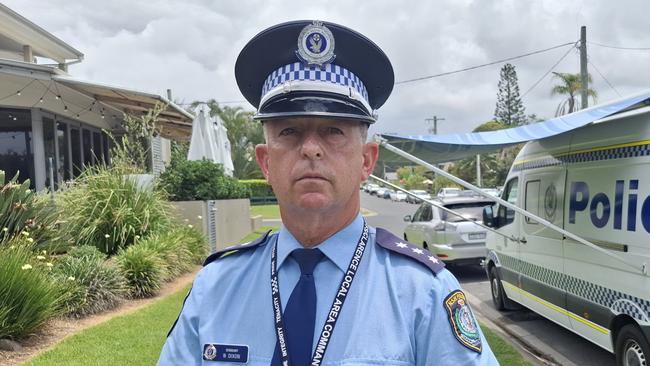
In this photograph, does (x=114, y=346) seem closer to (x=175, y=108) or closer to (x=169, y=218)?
(x=169, y=218)

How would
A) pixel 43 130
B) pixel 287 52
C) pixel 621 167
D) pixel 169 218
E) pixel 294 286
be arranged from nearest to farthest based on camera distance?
pixel 294 286 < pixel 287 52 < pixel 621 167 < pixel 169 218 < pixel 43 130

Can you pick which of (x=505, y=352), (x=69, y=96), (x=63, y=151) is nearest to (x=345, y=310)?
(x=505, y=352)

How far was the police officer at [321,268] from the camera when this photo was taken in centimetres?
123

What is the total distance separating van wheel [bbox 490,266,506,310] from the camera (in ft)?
23.8

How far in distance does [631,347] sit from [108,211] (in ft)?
22.8

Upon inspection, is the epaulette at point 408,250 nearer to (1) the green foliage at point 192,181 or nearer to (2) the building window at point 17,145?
(1) the green foliage at point 192,181

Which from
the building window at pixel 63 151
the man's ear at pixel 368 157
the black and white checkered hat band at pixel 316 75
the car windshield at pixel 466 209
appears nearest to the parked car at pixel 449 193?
the car windshield at pixel 466 209

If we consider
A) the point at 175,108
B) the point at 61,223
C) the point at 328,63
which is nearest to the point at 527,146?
the point at 328,63

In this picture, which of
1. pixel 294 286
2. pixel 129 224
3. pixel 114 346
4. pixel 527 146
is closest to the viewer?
pixel 294 286

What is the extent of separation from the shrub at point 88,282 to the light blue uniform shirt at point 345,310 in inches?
187

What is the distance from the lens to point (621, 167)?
14.0 ft

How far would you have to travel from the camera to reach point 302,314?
129 cm

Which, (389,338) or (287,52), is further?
(287,52)

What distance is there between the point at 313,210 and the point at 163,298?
591 cm
